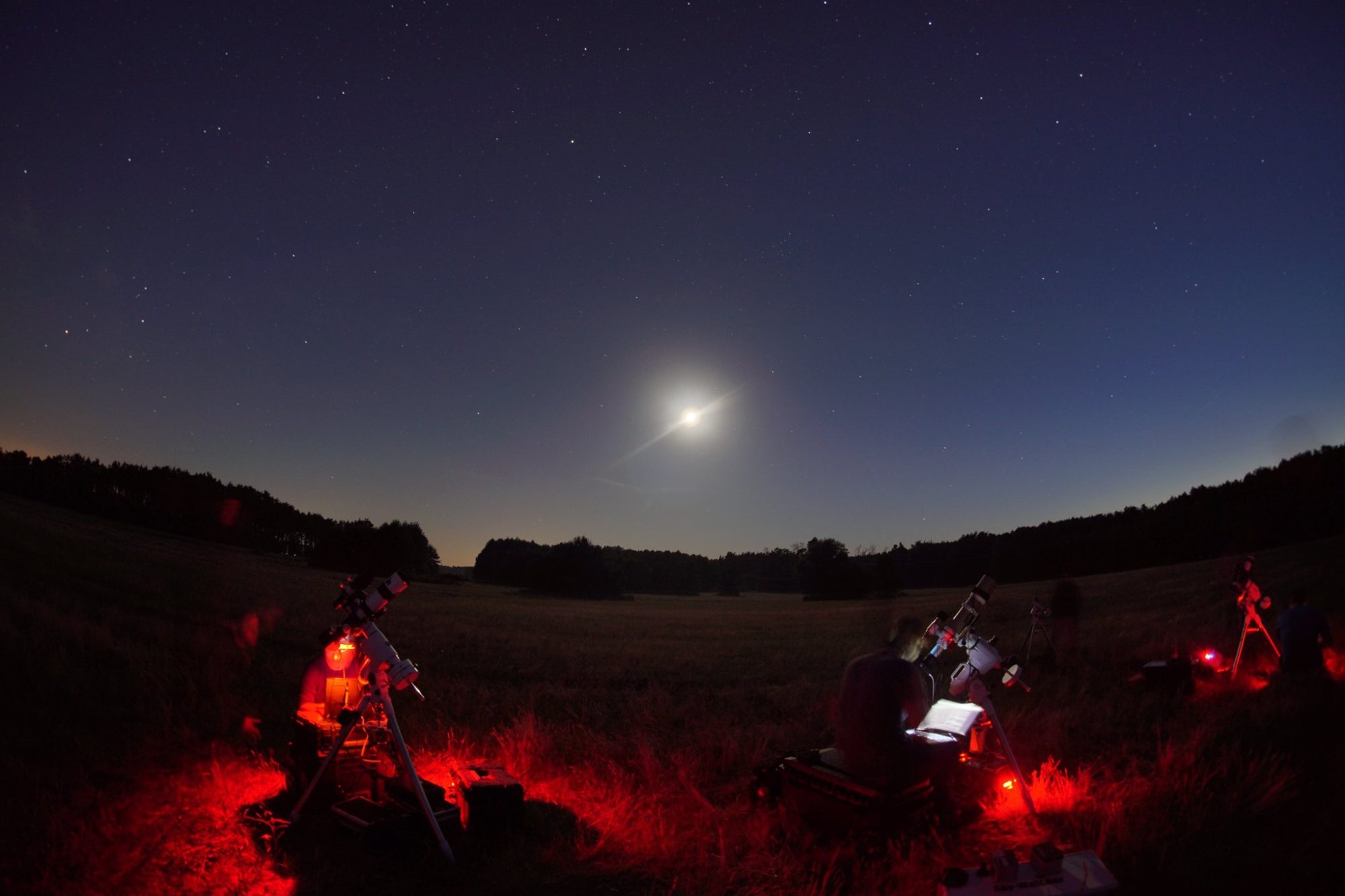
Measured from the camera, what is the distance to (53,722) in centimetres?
951

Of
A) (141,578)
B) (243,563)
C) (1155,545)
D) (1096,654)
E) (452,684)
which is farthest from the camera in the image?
(1155,545)

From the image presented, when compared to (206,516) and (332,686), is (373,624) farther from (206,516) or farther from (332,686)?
(206,516)

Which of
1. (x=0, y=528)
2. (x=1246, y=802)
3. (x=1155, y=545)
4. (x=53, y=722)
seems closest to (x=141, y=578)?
(x=0, y=528)

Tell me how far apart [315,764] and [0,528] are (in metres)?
23.9

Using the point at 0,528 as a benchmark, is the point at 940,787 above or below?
below

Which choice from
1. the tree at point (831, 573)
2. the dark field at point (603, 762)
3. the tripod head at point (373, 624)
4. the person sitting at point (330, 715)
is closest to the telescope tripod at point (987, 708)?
the dark field at point (603, 762)

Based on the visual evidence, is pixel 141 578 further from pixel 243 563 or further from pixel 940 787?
pixel 940 787

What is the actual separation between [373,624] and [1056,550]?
196ft

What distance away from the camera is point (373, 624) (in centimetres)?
607

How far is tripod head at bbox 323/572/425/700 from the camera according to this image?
5.93 metres

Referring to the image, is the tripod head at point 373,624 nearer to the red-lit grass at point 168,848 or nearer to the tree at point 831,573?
the red-lit grass at point 168,848

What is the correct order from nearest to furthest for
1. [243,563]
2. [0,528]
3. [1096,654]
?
[1096,654], [0,528], [243,563]

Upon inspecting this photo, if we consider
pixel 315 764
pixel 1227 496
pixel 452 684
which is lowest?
pixel 452 684

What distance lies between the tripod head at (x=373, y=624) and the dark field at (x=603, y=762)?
138cm
